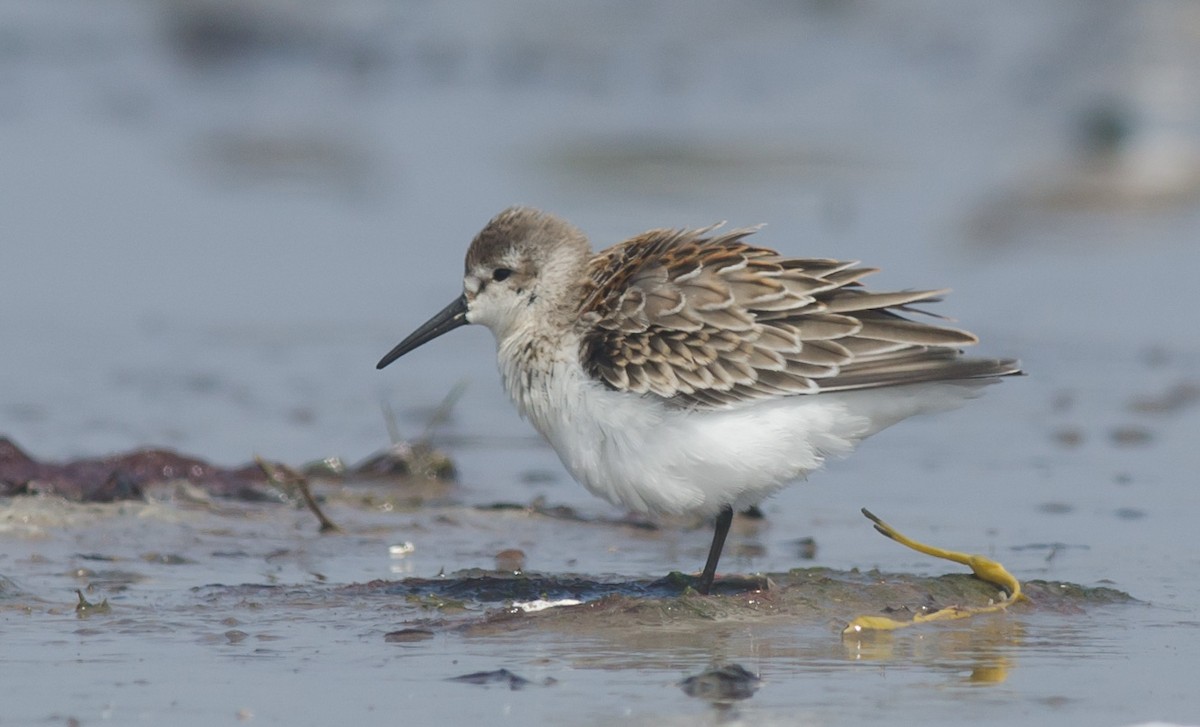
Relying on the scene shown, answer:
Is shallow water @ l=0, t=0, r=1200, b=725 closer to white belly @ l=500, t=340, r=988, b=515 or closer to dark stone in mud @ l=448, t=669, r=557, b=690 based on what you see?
dark stone in mud @ l=448, t=669, r=557, b=690

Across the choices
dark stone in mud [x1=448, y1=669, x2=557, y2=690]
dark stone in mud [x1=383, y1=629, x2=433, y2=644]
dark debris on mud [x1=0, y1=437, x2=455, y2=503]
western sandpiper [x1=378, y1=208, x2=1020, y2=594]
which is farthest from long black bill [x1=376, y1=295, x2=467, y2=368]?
dark stone in mud [x1=448, y1=669, x2=557, y2=690]

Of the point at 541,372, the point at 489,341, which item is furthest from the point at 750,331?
the point at 489,341

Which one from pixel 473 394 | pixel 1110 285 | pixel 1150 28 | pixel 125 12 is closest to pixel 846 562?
pixel 473 394

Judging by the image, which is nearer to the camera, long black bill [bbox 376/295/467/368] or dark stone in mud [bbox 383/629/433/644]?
dark stone in mud [bbox 383/629/433/644]

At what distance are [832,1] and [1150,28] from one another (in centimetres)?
328

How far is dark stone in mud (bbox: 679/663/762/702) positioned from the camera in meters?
4.40

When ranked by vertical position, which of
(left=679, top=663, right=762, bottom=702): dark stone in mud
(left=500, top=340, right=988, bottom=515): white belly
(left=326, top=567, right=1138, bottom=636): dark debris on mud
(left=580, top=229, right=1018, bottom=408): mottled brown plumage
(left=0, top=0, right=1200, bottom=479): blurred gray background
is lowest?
(left=679, top=663, right=762, bottom=702): dark stone in mud

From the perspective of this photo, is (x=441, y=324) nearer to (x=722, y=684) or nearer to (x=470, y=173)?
(x=722, y=684)

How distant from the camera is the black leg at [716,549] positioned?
18.2ft

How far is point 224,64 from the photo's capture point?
57.1 feet

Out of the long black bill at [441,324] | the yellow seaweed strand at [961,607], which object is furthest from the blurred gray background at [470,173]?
Result: the yellow seaweed strand at [961,607]

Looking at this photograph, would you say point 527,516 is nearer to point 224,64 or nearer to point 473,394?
point 473,394

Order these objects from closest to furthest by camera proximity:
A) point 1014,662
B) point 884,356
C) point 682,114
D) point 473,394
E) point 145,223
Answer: point 1014,662
point 884,356
point 473,394
point 145,223
point 682,114

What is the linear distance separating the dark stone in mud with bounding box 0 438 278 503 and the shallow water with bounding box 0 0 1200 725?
0.76 ft
